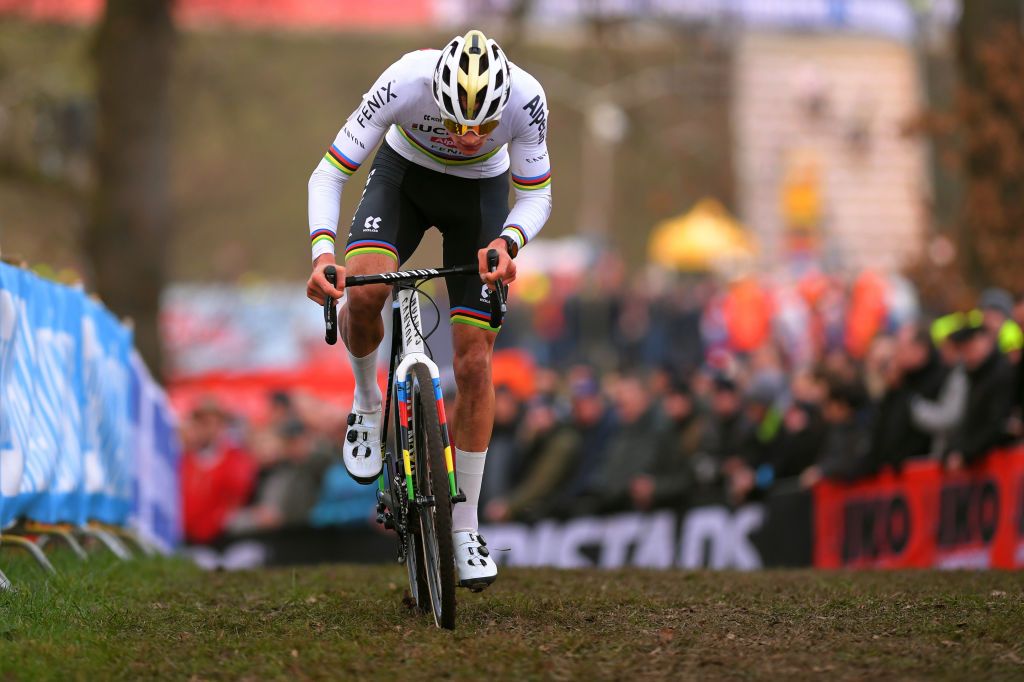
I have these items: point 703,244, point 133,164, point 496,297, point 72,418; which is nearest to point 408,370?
point 496,297

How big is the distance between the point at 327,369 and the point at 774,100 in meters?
34.1

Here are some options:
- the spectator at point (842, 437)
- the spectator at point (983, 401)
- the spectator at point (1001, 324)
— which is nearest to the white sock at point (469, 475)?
the spectator at point (983, 401)

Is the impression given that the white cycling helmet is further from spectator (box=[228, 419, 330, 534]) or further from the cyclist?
spectator (box=[228, 419, 330, 534])

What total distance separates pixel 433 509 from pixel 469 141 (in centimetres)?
153

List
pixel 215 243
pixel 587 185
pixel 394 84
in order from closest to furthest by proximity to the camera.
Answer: pixel 394 84, pixel 215 243, pixel 587 185

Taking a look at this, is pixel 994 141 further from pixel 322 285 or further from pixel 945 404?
pixel 322 285

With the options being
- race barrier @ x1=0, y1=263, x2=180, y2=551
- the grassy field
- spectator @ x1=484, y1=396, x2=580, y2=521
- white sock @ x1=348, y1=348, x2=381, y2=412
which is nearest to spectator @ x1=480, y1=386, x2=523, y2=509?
spectator @ x1=484, y1=396, x2=580, y2=521

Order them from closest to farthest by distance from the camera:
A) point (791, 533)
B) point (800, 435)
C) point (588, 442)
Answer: point (791, 533) < point (800, 435) < point (588, 442)

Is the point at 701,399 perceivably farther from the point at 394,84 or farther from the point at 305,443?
the point at 394,84

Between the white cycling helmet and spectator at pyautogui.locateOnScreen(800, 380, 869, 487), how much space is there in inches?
279

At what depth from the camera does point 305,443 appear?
54.9ft

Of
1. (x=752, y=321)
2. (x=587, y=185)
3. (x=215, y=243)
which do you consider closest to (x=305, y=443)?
(x=752, y=321)

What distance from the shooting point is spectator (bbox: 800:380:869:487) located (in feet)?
43.4

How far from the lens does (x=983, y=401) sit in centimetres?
1177
